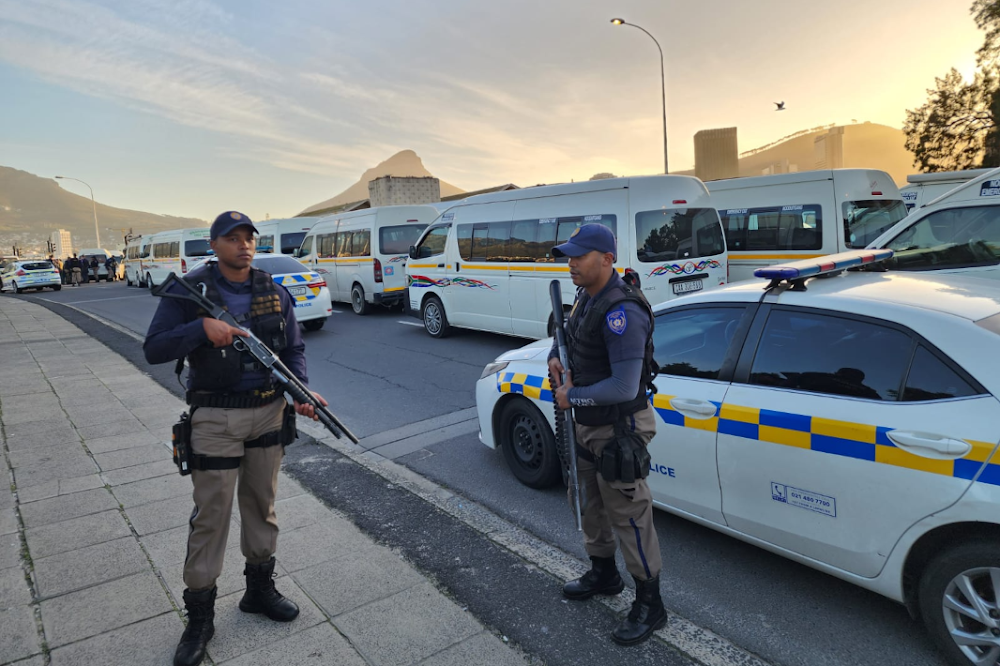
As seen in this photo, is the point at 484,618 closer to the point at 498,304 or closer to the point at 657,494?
the point at 657,494

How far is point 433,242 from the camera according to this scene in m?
10.9

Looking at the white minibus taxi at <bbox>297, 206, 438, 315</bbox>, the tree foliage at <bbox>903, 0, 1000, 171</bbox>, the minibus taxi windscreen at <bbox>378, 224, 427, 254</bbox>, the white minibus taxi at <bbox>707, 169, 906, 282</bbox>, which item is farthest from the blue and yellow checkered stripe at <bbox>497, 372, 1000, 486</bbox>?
the tree foliage at <bbox>903, 0, 1000, 171</bbox>

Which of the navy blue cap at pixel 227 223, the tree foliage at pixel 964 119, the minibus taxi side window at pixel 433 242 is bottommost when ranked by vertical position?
the navy blue cap at pixel 227 223

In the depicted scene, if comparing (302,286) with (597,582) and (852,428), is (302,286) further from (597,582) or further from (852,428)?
(852,428)

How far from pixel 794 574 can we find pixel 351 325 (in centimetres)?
1092

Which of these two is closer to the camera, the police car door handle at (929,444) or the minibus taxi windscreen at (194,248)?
the police car door handle at (929,444)

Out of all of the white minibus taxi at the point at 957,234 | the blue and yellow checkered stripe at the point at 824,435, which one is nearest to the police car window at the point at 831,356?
the blue and yellow checkered stripe at the point at 824,435

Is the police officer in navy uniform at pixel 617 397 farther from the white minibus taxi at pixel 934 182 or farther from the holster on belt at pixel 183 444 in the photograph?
the white minibus taxi at pixel 934 182

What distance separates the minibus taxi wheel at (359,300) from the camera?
1448cm

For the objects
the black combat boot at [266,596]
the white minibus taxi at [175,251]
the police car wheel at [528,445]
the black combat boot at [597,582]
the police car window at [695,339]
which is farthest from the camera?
the white minibus taxi at [175,251]

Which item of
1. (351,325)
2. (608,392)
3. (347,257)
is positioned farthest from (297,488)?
(347,257)

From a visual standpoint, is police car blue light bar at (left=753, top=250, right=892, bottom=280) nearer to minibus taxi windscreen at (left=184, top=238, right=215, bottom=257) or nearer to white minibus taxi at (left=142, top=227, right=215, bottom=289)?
white minibus taxi at (left=142, top=227, right=215, bottom=289)

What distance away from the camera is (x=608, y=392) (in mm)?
2455

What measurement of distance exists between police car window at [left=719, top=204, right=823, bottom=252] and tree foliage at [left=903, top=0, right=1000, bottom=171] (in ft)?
60.8
